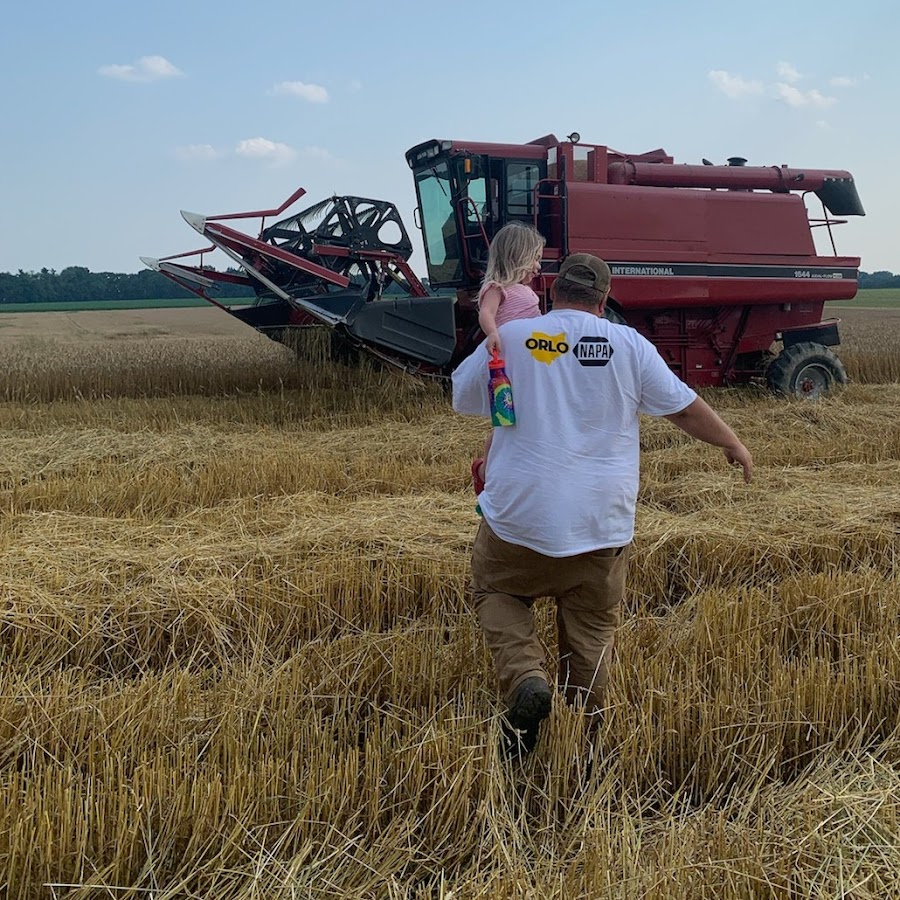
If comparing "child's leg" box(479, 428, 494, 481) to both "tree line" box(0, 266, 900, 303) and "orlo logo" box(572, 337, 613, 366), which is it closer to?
"orlo logo" box(572, 337, 613, 366)

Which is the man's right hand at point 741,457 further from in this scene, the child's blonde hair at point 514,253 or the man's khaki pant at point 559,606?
the child's blonde hair at point 514,253

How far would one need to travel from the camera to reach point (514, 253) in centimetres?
281

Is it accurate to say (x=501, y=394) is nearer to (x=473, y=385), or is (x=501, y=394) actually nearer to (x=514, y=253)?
(x=473, y=385)

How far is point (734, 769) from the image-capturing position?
2.48 metres

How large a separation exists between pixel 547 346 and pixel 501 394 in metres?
0.19

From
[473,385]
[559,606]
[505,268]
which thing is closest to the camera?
[473,385]

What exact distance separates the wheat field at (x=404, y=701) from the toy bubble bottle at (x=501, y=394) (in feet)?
2.85

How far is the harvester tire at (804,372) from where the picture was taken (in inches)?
379

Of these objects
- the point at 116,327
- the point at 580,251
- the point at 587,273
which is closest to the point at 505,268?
the point at 587,273

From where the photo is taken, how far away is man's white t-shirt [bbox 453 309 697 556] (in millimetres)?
2457

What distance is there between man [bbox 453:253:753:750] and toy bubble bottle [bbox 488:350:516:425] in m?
0.02

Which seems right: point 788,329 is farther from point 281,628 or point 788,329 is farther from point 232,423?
point 281,628

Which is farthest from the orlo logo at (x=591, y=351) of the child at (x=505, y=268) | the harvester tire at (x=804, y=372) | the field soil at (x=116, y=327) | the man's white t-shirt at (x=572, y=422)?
the field soil at (x=116, y=327)

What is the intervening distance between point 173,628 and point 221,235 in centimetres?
585
